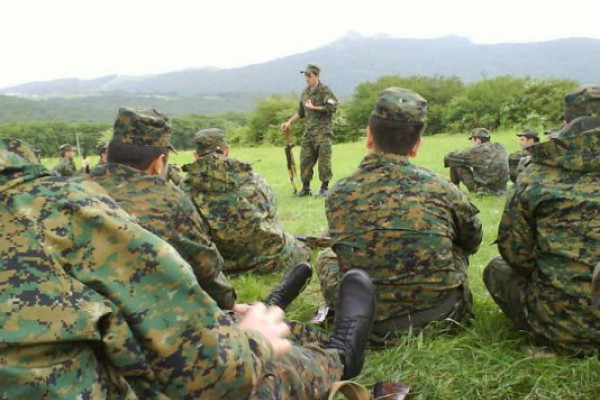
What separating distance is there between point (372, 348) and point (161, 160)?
143cm

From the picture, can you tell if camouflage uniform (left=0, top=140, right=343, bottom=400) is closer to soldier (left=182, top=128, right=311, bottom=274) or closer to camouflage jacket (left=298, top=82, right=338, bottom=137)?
soldier (left=182, top=128, right=311, bottom=274)

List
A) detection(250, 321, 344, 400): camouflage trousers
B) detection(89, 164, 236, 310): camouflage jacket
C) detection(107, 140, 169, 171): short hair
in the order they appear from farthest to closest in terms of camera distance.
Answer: detection(107, 140, 169, 171): short hair → detection(89, 164, 236, 310): camouflage jacket → detection(250, 321, 344, 400): camouflage trousers

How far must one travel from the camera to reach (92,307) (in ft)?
3.99

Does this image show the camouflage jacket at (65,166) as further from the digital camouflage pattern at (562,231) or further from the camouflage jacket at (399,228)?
the digital camouflage pattern at (562,231)

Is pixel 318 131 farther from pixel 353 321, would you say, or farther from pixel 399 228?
pixel 353 321

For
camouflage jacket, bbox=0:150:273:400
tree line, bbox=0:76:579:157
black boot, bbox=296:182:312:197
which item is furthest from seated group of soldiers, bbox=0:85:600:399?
tree line, bbox=0:76:579:157

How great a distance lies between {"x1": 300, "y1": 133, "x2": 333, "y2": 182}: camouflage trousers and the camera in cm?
958

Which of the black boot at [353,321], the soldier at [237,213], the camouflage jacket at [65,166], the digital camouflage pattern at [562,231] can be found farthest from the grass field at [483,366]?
the camouflage jacket at [65,166]

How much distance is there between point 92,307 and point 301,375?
35.0 inches

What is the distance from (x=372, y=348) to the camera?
3.13m

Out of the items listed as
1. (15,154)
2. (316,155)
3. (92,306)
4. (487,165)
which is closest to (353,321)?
(92,306)

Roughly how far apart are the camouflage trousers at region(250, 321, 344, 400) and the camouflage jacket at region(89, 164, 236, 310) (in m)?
0.86

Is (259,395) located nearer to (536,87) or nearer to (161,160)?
(161,160)

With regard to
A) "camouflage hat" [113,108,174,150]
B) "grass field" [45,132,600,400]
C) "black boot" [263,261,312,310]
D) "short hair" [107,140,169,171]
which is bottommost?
"grass field" [45,132,600,400]
